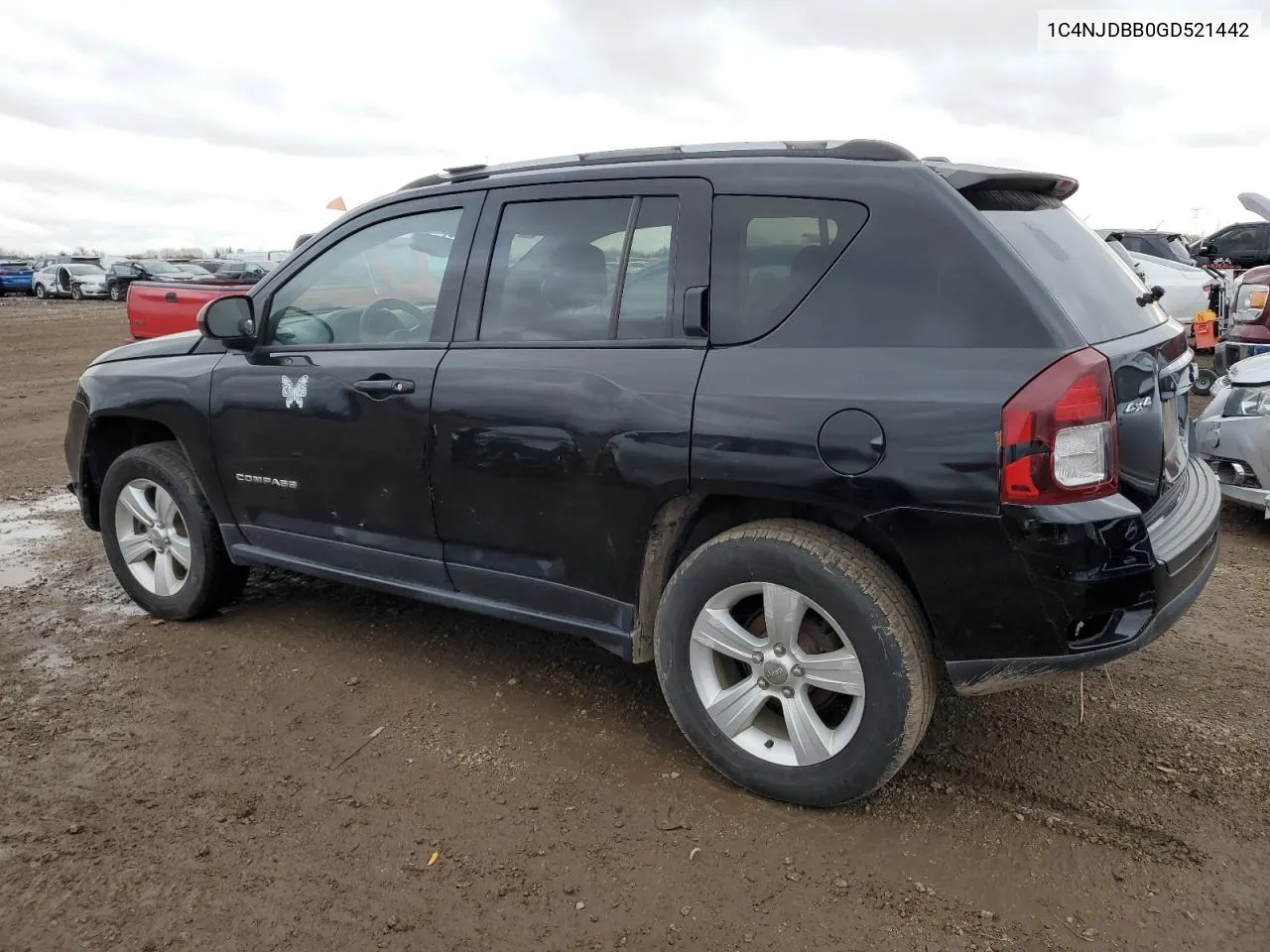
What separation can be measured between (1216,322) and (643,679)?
10.4m

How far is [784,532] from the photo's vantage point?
→ 2775mm

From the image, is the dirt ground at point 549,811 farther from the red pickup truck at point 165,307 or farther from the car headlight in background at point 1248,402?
the red pickup truck at point 165,307

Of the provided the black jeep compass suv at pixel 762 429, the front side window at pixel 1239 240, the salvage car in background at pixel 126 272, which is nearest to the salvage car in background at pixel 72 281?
the salvage car in background at pixel 126 272

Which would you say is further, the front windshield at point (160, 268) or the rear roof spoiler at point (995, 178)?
the front windshield at point (160, 268)

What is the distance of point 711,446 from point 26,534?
5103 mm

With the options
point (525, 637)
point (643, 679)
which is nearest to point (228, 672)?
point (525, 637)

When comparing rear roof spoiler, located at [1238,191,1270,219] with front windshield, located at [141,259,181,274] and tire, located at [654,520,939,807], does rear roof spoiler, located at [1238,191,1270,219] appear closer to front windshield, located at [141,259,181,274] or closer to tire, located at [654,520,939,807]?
tire, located at [654,520,939,807]

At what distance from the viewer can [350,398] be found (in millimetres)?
3598

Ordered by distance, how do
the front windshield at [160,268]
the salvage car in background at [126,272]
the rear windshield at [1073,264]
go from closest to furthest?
1. the rear windshield at [1073,264]
2. the front windshield at [160,268]
3. the salvage car in background at [126,272]

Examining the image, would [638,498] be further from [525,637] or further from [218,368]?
[218,368]

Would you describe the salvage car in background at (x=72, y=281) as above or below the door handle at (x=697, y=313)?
below

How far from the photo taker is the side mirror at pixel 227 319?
3.93 metres

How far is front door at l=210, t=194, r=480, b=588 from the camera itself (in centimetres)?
350

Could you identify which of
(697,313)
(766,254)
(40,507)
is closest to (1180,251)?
(766,254)
